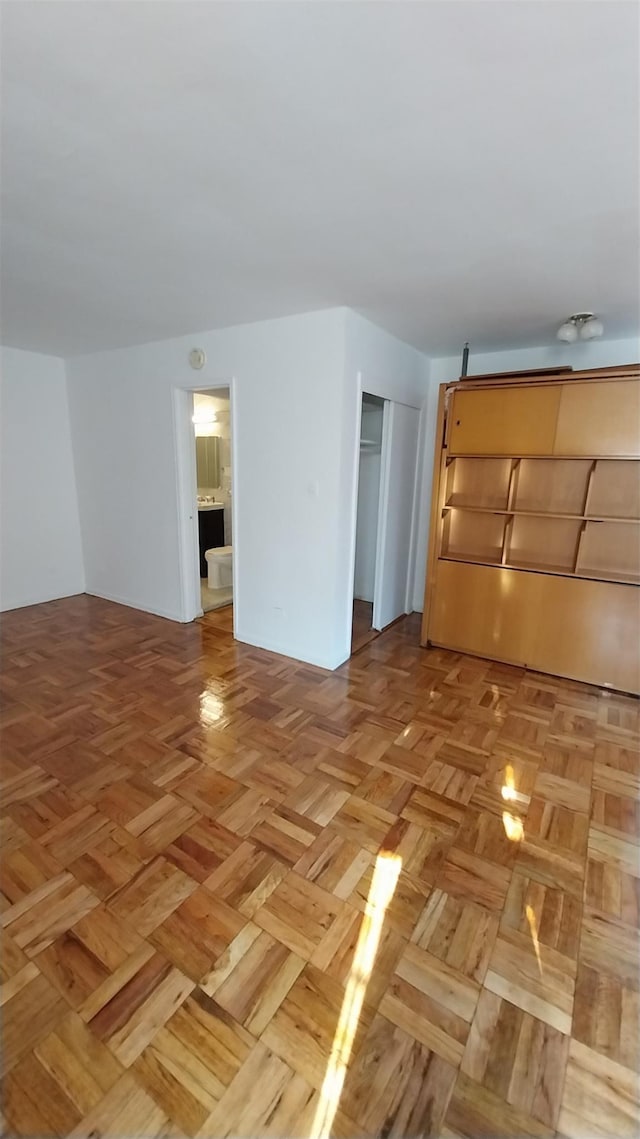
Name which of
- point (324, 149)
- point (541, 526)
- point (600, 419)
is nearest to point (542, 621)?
point (541, 526)

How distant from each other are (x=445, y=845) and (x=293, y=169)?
2507mm

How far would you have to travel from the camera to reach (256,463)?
3291 mm

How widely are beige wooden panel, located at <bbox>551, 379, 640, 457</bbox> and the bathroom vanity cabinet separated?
13.4 ft

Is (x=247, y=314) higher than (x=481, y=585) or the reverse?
higher

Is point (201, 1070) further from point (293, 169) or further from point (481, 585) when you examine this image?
point (481, 585)

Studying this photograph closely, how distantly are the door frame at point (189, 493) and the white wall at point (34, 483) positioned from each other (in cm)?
170

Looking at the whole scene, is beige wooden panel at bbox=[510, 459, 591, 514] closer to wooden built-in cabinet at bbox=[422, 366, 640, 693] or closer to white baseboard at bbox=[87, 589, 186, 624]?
wooden built-in cabinet at bbox=[422, 366, 640, 693]

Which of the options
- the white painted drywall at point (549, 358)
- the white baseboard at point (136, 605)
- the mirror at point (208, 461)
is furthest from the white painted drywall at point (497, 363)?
the mirror at point (208, 461)

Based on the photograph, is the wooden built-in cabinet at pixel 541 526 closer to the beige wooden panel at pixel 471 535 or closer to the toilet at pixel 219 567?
the beige wooden panel at pixel 471 535

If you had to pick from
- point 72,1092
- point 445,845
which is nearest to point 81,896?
point 72,1092

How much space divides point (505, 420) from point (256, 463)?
181 cm

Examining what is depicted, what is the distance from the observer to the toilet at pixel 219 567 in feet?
16.3

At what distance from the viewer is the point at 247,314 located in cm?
294

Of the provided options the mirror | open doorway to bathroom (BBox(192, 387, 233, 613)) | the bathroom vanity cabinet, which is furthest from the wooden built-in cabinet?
the mirror
